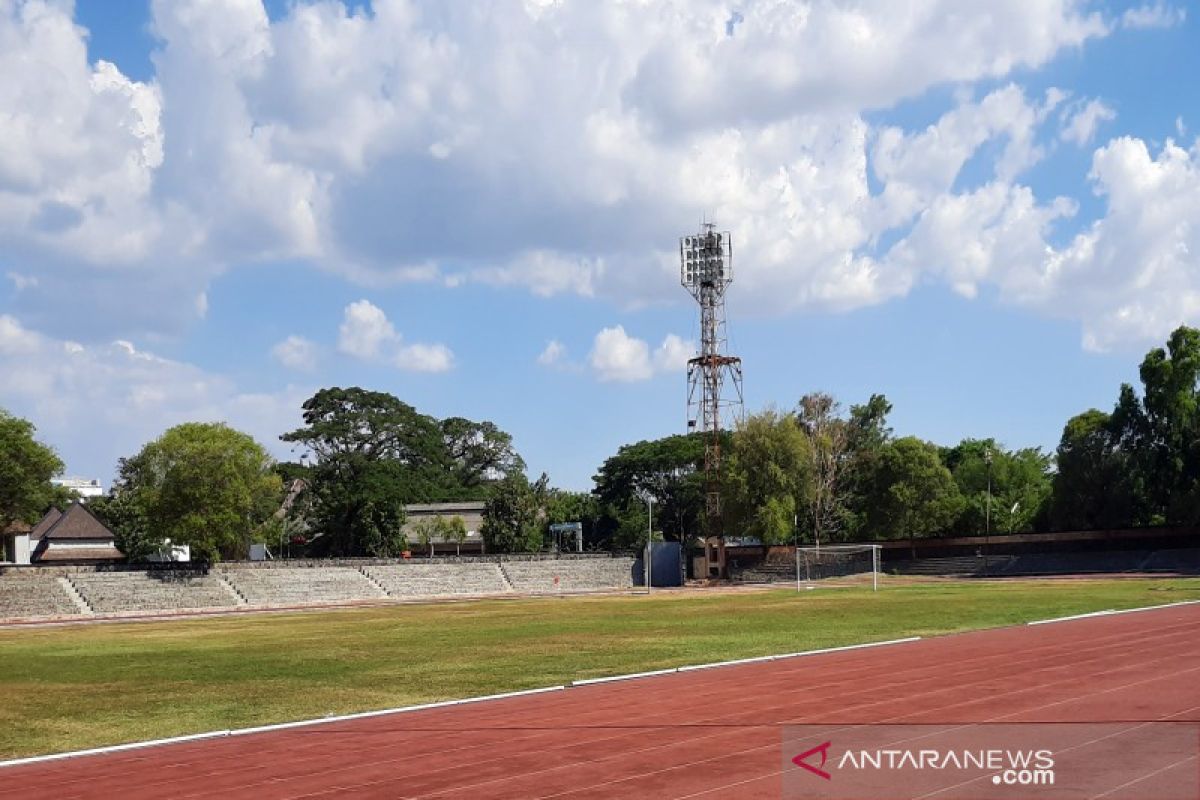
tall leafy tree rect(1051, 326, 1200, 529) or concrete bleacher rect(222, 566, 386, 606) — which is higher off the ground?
tall leafy tree rect(1051, 326, 1200, 529)

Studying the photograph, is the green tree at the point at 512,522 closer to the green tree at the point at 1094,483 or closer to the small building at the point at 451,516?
the small building at the point at 451,516

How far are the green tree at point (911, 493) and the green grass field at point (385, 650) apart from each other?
34.8 m

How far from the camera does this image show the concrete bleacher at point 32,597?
58.2m

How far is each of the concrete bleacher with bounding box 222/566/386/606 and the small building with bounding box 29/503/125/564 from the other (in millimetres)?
26791

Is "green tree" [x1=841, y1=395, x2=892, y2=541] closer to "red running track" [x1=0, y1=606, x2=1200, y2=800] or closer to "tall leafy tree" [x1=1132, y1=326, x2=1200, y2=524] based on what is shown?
"tall leafy tree" [x1=1132, y1=326, x2=1200, y2=524]

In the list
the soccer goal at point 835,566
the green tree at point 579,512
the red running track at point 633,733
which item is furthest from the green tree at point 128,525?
the red running track at point 633,733

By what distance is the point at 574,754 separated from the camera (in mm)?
12758

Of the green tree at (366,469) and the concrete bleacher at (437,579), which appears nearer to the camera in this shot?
the concrete bleacher at (437,579)

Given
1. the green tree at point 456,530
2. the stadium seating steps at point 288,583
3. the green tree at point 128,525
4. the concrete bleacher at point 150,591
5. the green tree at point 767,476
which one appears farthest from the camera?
the green tree at point 456,530

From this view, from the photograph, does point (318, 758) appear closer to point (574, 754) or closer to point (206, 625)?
point (574, 754)

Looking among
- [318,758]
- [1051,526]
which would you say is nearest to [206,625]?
[318,758]

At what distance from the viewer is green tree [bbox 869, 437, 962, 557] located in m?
87.4

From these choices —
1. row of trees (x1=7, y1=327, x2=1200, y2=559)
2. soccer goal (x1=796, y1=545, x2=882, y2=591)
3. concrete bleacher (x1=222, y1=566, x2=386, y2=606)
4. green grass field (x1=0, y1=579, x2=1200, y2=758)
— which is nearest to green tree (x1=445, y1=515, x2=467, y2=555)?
row of trees (x1=7, y1=327, x2=1200, y2=559)

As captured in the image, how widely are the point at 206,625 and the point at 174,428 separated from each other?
1006 inches
